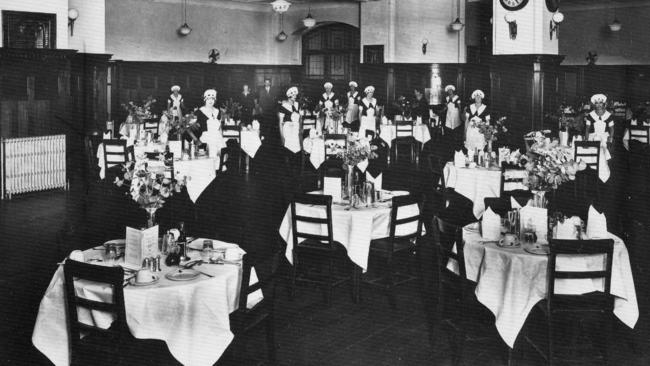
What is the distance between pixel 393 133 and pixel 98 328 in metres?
9.72

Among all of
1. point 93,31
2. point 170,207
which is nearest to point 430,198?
point 170,207

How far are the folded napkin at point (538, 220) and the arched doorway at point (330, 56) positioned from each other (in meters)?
12.9

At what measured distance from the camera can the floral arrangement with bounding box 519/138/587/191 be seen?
4.62 m

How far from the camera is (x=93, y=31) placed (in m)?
12.1

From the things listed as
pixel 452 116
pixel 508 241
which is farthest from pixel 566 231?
pixel 452 116

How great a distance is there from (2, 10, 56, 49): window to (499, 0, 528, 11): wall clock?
8306 mm

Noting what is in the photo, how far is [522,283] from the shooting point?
406cm

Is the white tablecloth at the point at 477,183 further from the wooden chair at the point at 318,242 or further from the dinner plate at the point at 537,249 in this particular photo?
the dinner plate at the point at 537,249

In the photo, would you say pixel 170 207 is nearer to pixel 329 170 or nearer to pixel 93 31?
pixel 329 170

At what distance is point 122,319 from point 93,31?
10.1m

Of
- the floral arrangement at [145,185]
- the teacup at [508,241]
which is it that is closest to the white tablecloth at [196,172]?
the floral arrangement at [145,185]

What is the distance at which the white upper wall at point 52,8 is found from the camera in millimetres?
10062

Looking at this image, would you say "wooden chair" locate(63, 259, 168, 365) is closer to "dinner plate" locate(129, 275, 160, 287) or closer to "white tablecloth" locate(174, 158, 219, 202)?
A: "dinner plate" locate(129, 275, 160, 287)

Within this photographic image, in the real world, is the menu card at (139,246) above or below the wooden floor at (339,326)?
above
